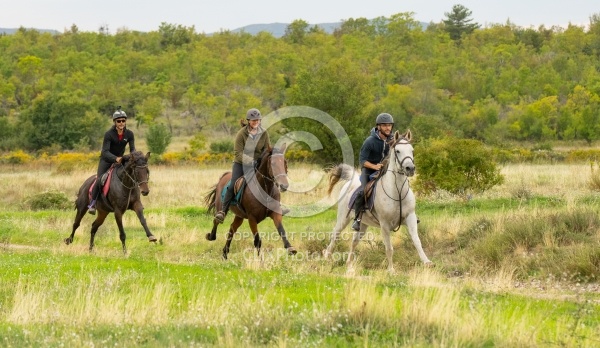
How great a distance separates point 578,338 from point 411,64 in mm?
99383

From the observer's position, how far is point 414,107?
7681 centimetres

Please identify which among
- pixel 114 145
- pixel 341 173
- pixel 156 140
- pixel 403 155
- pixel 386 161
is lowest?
pixel 156 140

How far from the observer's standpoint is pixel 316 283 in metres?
12.3

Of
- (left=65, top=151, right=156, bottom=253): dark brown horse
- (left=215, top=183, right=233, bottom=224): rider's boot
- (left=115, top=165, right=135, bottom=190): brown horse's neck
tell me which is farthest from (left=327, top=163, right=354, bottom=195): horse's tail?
(left=115, top=165, right=135, bottom=190): brown horse's neck

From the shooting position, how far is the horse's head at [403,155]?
45.6 feet

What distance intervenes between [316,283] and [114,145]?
8.53m

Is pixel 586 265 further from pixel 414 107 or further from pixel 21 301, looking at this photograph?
pixel 414 107

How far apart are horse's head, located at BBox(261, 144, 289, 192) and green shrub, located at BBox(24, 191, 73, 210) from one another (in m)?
16.1

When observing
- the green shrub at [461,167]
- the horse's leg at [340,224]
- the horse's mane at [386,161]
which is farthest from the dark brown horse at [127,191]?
the green shrub at [461,167]

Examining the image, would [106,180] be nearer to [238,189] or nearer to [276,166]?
[238,189]

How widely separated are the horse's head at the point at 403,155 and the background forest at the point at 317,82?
96.2 ft

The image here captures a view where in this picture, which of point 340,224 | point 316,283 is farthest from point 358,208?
point 316,283

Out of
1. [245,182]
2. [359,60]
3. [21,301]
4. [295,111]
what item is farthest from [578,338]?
[359,60]

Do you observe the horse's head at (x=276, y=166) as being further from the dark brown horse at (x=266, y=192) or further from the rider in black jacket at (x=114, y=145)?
the rider in black jacket at (x=114, y=145)
